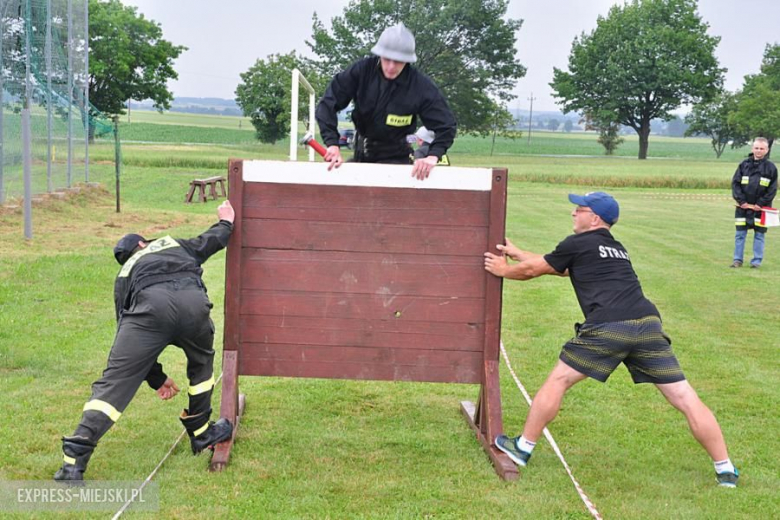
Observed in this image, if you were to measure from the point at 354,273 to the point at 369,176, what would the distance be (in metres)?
0.61

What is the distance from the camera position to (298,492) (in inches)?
208

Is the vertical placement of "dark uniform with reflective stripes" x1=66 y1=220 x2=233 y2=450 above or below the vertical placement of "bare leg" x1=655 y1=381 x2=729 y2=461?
above

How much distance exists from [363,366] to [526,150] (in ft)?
343

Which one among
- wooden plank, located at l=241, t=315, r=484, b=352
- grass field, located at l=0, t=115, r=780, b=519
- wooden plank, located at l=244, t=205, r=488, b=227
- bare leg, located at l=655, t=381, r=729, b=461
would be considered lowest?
grass field, located at l=0, t=115, r=780, b=519

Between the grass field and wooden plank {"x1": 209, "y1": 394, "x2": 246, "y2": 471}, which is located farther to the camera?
wooden plank {"x1": 209, "y1": 394, "x2": 246, "y2": 471}

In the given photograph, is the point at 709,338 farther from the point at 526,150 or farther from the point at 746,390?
the point at 526,150

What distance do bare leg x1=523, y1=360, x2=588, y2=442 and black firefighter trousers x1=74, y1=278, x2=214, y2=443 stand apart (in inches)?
77.1

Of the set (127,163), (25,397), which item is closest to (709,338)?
(25,397)

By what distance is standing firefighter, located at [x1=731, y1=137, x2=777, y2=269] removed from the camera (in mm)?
15461

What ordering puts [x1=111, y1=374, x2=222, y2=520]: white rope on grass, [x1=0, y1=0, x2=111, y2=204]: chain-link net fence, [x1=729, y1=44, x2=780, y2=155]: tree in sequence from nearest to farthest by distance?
[x1=111, y1=374, x2=222, y2=520]: white rope on grass → [x1=0, y1=0, x2=111, y2=204]: chain-link net fence → [x1=729, y1=44, x2=780, y2=155]: tree

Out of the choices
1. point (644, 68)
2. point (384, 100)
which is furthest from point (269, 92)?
point (384, 100)

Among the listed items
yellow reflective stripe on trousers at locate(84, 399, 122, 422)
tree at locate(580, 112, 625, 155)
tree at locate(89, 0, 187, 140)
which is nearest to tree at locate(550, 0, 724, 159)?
tree at locate(580, 112, 625, 155)

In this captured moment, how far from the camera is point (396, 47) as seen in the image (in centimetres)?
629

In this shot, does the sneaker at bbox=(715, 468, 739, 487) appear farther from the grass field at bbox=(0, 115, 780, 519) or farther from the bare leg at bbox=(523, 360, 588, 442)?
the bare leg at bbox=(523, 360, 588, 442)
